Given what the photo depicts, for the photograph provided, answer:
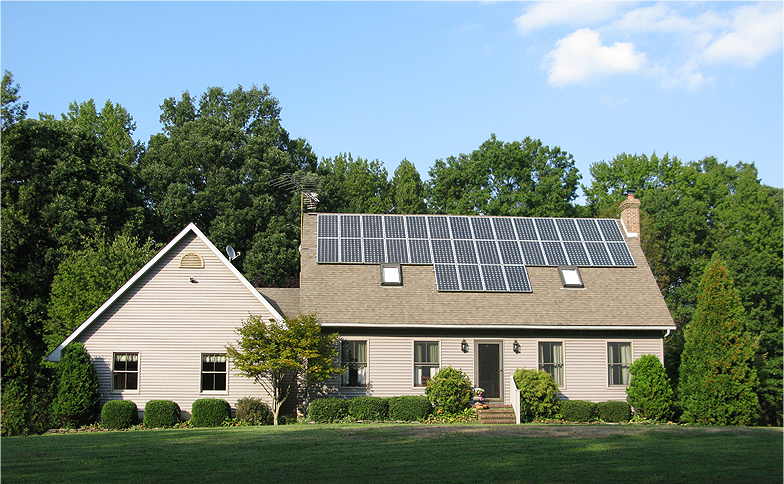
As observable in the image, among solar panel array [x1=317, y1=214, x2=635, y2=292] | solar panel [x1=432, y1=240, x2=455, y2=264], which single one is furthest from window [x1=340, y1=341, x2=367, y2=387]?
solar panel [x1=432, y1=240, x2=455, y2=264]

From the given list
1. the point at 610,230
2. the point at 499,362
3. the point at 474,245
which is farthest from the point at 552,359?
the point at 610,230

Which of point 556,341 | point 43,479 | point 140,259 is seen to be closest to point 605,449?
point 556,341

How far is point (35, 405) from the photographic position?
1966cm

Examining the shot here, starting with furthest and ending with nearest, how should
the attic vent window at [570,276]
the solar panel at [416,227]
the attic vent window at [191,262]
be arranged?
the solar panel at [416,227]
the attic vent window at [570,276]
the attic vent window at [191,262]

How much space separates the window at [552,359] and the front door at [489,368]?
143 cm

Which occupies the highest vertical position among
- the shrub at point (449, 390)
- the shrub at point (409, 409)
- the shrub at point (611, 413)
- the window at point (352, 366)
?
the window at point (352, 366)

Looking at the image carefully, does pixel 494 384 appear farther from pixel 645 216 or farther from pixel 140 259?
pixel 645 216

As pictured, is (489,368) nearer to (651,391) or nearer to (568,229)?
(651,391)

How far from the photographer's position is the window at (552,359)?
22.9 m

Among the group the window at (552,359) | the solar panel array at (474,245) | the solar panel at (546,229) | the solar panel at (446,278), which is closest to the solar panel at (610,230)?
the solar panel array at (474,245)

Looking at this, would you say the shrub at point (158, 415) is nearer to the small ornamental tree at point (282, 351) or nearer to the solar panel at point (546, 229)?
the small ornamental tree at point (282, 351)

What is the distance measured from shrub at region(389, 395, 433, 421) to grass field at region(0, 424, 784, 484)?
10.1 ft

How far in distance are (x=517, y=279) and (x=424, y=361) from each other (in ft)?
14.5

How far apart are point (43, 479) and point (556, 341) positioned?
52.6 feet
